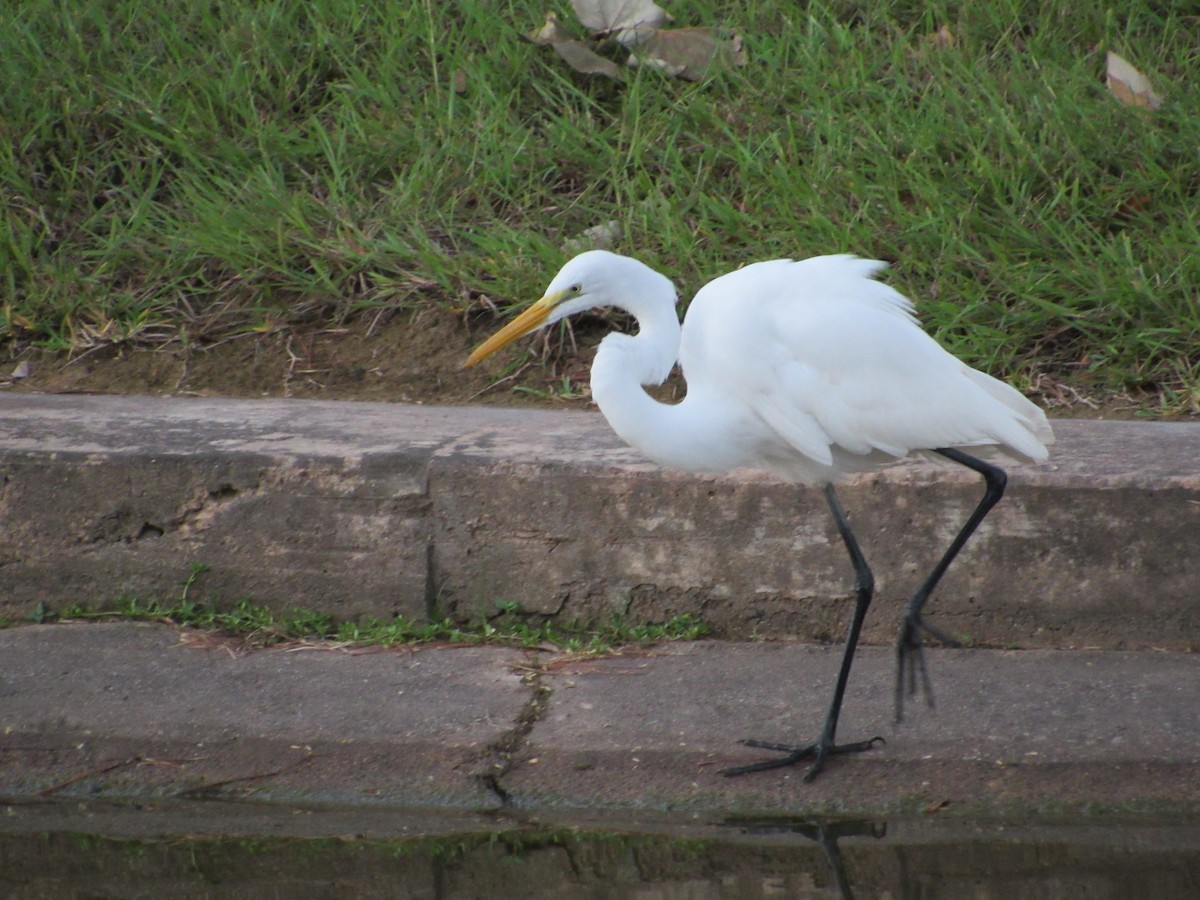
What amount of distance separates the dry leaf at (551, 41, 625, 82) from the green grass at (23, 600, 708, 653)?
232 cm

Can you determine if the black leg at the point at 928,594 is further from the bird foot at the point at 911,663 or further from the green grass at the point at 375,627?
the green grass at the point at 375,627

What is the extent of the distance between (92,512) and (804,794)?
1.74m

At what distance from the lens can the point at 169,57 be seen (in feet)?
16.3

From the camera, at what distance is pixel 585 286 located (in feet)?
8.13

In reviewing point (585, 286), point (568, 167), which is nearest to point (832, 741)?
point (585, 286)

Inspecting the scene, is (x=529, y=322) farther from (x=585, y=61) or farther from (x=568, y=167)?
(x=585, y=61)

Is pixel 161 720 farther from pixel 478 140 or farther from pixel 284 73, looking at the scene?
pixel 284 73

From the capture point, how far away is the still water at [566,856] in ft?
7.06

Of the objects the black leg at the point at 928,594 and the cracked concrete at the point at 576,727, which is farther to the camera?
the black leg at the point at 928,594

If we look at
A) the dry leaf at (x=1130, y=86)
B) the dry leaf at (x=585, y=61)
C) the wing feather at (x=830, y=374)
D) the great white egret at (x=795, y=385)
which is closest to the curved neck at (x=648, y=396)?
the great white egret at (x=795, y=385)

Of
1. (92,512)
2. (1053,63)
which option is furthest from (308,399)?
(1053,63)

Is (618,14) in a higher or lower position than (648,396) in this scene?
higher

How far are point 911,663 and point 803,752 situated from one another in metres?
0.29

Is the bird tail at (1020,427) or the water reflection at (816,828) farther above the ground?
the bird tail at (1020,427)
